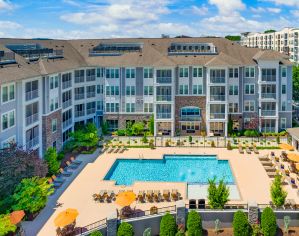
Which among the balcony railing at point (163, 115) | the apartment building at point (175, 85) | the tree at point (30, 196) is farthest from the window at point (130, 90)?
the tree at point (30, 196)

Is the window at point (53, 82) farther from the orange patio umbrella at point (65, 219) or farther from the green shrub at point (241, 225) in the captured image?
the green shrub at point (241, 225)

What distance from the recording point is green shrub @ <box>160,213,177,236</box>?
78.8 ft

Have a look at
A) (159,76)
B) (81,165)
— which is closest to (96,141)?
(81,165)

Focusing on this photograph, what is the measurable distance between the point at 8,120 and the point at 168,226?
53.5ft

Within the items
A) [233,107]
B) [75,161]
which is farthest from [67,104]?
[233,107]

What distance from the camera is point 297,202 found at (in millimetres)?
29094

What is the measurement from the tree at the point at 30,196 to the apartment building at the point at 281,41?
238 feet

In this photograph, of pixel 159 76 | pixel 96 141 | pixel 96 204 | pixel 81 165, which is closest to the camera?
pixel 96 204

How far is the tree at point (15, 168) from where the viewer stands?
89.8ft

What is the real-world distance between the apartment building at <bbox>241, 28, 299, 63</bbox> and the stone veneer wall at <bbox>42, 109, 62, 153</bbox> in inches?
2380

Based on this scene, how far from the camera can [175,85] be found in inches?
2092

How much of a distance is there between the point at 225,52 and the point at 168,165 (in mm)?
23131

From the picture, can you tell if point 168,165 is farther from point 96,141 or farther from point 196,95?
point 196,95

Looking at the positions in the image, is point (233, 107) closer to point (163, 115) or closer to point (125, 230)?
point (163, 115)
